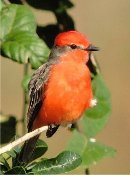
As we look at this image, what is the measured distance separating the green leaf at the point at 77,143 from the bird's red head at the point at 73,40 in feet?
1.41

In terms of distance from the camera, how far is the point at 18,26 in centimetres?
346

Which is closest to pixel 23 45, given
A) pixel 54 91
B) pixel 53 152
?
pixel 54 91

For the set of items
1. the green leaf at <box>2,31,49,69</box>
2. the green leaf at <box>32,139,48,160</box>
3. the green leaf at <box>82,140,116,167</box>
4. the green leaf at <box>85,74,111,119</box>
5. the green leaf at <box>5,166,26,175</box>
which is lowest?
the green leaf at <box>82,140,116,167</box>

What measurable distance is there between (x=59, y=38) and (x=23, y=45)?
0.34 metres

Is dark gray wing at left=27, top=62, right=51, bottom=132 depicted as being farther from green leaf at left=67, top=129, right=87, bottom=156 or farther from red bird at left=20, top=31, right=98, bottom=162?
green leaf at left=67, top=129, right=87, bottom=156

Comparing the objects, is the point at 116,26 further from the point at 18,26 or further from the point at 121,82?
the point at 18,26

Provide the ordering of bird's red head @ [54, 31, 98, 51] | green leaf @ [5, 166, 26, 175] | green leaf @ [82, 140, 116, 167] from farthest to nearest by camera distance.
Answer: bird's red head @ [54, 31, 98, 51] < green leaf @ [82, 140, 116, 167] < green leaf @ [5, 166, 26, 175]

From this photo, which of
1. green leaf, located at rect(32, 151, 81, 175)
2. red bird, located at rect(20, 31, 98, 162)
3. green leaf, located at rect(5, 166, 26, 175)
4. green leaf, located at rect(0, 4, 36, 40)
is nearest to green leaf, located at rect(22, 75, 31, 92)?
red bird, located at rect(20, 31, 98, 162)

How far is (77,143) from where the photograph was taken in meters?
3.53

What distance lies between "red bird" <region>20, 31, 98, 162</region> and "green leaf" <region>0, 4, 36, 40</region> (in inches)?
8.7

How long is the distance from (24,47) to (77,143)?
543 millimetres

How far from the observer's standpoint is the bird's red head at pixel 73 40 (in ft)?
11.8

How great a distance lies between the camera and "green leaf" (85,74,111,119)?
3.58m

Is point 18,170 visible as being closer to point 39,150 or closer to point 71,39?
point 39,150
